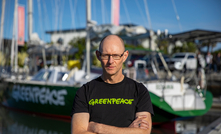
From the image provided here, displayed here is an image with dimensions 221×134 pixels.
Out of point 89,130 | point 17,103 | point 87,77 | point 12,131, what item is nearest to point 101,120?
point 89,130

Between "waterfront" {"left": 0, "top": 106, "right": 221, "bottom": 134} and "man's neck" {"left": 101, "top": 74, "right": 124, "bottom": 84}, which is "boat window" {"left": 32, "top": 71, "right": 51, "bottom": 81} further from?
"man's neck" {"left": 101, "top": 74, "right": 124, "bottom": 84}

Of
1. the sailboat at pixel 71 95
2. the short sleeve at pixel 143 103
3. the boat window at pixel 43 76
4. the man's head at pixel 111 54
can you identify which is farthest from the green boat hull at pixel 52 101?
the man's head at pixel 111 54

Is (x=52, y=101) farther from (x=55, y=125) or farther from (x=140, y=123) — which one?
(x=140, y=123)

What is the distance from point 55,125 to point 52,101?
0.91m

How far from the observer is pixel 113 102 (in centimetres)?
204

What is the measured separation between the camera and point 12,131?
301 inches

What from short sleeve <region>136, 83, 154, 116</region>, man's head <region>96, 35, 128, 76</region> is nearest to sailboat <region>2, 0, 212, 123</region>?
short sleeve <region>136, 83, 154, 116</region>

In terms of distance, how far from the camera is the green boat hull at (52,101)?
6766 mm

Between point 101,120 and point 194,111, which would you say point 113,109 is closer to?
point 101,120

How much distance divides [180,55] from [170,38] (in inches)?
515

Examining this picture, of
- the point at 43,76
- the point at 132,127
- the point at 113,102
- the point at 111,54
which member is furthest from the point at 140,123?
the point at 43,76

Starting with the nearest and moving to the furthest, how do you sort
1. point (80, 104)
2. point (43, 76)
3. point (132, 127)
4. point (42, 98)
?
1. point (132, 127)
2. point (80, 104)
3. point (42, 98)
4. point (43, 76)

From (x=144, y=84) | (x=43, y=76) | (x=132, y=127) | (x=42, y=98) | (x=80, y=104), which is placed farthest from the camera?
(x=43, y=76)

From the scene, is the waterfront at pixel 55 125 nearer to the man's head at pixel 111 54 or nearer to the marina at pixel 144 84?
the marina at pixel 144 84
